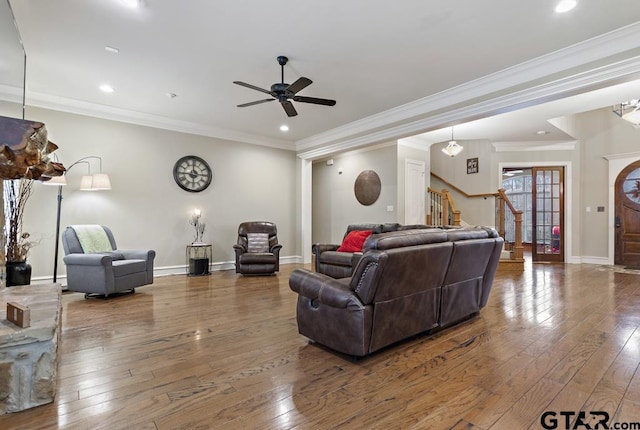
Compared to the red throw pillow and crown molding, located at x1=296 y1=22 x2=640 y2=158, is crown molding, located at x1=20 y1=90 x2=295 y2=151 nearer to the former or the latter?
crown molding, located at x1=296 y1=22 x2=640 y2=158

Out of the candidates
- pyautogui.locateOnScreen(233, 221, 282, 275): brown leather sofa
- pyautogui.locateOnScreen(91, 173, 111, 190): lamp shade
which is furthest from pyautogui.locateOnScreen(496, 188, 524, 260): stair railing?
pyautogui.locateOnScreen(91, 173, 111, 190): lamp shade

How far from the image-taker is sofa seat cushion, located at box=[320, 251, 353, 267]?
16.6ft

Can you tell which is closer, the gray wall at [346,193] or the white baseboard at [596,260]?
the gray wall at [346,193]

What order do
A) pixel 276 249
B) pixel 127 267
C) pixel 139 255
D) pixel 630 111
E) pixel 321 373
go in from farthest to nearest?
1. pixel 276 249
2. pixel 630 111
3. pixel 139 255
4. pixel 127 267
5. pixel 321 373

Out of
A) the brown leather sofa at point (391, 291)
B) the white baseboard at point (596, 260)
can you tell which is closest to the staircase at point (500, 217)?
the white baseboard at point (596, 260)

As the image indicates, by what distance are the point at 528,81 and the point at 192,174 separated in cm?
556

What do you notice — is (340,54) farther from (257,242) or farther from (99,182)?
(99,182)

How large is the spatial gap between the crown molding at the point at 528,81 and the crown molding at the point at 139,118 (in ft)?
8.75

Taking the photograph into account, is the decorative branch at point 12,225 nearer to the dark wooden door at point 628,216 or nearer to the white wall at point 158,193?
the white wall at point 158,193

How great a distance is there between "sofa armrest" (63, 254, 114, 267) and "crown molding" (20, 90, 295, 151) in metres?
2.43

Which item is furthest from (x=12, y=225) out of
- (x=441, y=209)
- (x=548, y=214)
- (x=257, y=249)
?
(x=548, y=214)

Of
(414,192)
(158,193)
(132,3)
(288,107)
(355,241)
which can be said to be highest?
(132,3)

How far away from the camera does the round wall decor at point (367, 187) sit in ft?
23.8

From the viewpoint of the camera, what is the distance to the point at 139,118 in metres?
5.60
